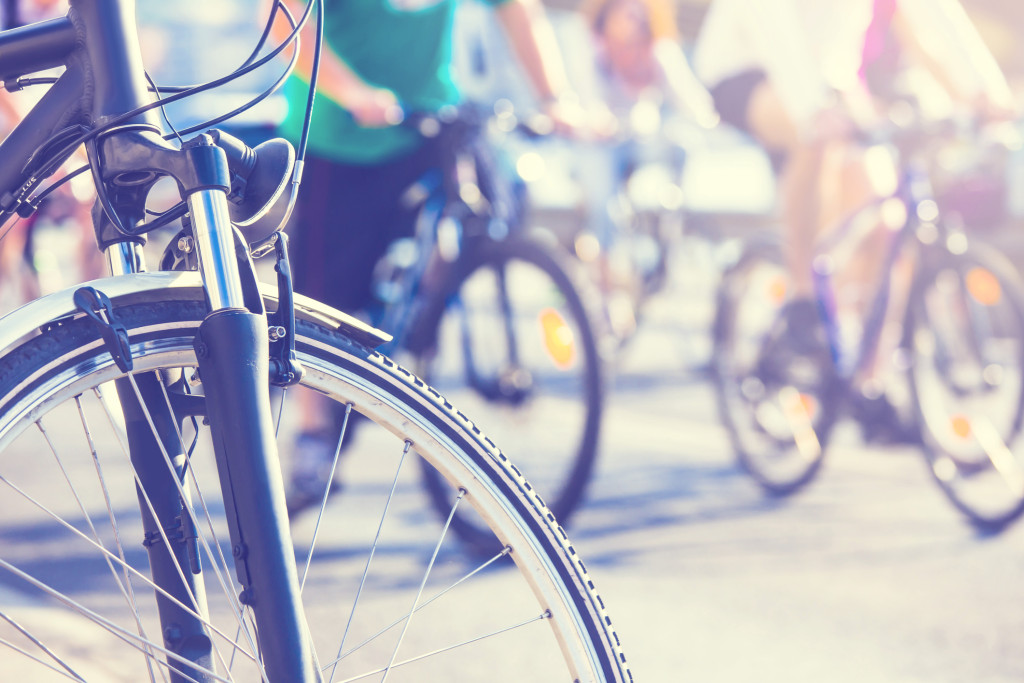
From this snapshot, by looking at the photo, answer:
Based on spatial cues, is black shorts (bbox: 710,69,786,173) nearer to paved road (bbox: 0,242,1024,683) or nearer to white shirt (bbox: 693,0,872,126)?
white shirt (bbox: 693,0,872,126)

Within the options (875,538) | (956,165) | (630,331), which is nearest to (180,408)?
(875,538)

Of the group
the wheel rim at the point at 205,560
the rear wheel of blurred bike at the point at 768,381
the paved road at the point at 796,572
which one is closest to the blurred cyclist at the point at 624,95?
the paved road at the point at 796,572

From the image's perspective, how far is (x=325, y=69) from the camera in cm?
316

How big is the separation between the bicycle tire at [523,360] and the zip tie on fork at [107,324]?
6.45 feet

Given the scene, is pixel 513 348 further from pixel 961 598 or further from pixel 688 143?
pixel 688 143

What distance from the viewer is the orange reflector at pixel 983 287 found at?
339 cm

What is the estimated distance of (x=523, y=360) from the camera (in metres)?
3.34

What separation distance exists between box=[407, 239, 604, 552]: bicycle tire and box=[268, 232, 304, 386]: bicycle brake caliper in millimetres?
1836

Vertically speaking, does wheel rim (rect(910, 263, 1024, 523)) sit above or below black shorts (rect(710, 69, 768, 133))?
below

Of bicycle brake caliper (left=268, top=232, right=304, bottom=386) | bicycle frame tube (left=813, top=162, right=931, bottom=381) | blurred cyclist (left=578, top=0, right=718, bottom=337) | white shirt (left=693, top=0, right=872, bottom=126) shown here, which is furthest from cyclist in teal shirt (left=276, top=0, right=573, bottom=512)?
blurred cyclist (left=578, top=0, right=718, bottom=337)

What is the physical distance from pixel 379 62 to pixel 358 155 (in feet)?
0.97

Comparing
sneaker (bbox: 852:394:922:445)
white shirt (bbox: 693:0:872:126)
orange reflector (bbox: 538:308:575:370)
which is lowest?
sneaker (bbox: 852:394:922:445)

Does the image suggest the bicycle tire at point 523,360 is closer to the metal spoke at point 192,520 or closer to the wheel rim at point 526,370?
the wheel rim at point 526,370

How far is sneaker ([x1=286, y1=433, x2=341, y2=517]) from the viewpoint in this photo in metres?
3.31
